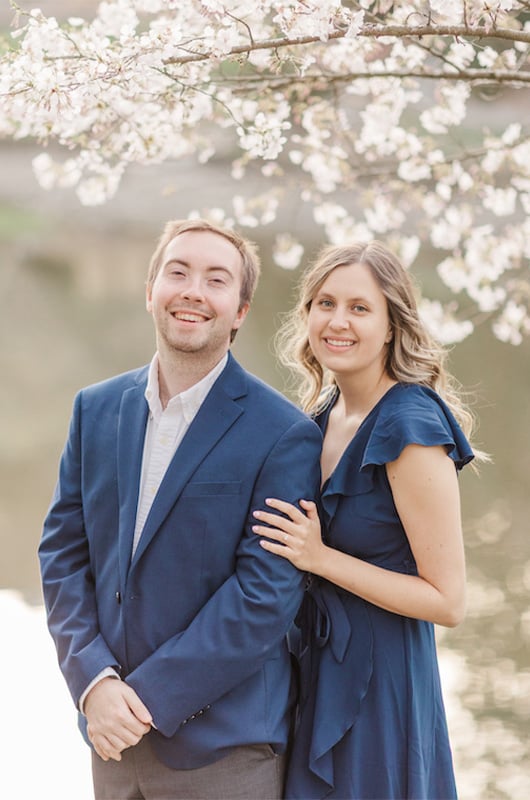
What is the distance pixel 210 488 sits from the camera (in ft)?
7.04

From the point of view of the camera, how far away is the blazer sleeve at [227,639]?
2078mm

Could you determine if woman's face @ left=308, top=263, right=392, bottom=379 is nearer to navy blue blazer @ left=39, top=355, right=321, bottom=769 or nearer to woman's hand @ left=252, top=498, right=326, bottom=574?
navy blue blazer @ left=39, top=355, right=321, bottom=769

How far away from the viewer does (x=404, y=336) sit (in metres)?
2.47

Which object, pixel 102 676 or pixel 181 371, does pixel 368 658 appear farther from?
pixel 181 371

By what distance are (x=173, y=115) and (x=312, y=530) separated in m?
A: 1.87

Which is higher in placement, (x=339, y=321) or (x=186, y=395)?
(x=339, y=321)

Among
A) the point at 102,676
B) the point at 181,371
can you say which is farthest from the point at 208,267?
the point at 102,676

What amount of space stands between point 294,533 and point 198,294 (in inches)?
21.4

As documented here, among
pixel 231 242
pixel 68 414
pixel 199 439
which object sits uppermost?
pixel 68 414

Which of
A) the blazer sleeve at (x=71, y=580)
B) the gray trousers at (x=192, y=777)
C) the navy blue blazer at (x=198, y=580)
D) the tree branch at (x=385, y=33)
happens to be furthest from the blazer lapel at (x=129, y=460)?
the tree branch at (x=385, y=33)

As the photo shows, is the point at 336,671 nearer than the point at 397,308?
Yes

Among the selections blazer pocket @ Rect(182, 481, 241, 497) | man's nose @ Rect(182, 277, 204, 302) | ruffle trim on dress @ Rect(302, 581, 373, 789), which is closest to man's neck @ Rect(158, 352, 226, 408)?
man's nose @ Rect(182, 277, 204, 302)

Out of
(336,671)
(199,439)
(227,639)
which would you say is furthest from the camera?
(336,671)

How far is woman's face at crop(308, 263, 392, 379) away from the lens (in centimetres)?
241
